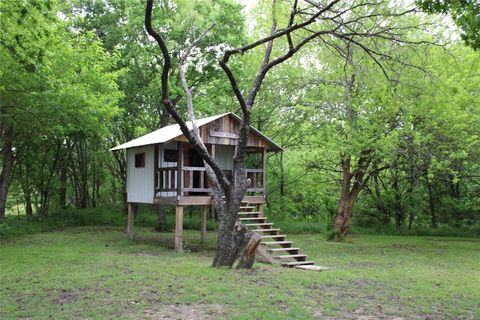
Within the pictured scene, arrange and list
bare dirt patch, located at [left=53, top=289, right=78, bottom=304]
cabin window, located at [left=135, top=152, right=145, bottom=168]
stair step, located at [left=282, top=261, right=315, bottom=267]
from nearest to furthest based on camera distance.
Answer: bare dirt patch, located at [left=53, top=289, right=78, bottom=304] < stair step, located at [left=282, top=261, right=315, bottom=267] < cabin window, located at [left=135, top=152, right=145, bottom=168]

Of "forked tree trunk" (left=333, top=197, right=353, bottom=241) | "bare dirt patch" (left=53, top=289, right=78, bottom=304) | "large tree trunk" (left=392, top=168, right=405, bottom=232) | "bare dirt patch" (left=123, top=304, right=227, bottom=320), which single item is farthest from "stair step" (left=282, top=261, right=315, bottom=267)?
"large tree trunk" (left=392, top=168, right=405, bottom=232)

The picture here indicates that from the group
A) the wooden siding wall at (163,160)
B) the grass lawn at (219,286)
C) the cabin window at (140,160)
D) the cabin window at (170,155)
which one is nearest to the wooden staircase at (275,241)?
the grass lawn at (219,286)

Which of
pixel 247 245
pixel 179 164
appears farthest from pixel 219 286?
pixel 179 164

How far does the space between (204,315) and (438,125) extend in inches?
544

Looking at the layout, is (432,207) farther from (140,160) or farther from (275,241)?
(140,160)

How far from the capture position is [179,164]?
16500 mm

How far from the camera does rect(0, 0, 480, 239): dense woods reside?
11500 mm

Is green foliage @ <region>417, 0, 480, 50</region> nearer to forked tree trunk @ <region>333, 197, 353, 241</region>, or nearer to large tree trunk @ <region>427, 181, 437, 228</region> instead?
forked tree trunk @ <region>333, 197, 353, 241</region>

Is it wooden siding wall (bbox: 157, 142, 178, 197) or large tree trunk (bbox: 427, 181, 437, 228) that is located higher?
wooden siding wall (bbox: 157, 142, 178, 197)

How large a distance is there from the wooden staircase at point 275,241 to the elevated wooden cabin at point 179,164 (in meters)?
0.84

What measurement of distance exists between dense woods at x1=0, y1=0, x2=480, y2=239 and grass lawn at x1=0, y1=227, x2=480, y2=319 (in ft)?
9.28

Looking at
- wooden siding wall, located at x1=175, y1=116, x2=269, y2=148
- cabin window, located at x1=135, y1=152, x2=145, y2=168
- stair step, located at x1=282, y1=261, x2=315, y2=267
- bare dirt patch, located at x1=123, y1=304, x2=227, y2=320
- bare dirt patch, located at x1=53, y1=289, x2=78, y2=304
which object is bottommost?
stair step, located at x1=282, y1=261, x2=315, y2=267

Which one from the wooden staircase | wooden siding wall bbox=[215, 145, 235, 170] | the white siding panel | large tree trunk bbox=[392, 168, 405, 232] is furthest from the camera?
large tree trunk bbox=[392, 168, 405, 232]

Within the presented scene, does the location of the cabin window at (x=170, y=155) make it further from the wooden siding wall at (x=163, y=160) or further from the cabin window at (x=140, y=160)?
the cabin window at (x=140, y=160)
